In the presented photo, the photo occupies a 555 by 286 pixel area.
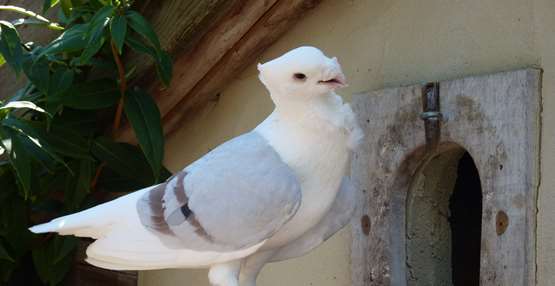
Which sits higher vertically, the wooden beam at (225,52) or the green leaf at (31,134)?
the wooden beam at (225,52)

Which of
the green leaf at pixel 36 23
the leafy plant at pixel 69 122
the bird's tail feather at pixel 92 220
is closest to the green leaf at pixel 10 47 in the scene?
the leafy plant at pixel 69 122

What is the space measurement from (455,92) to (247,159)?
526 mm

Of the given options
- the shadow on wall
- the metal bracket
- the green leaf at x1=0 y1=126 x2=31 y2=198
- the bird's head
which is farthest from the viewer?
the green leaf at x1=0 y1=126 x2=31 y2=198

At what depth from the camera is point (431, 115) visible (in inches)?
67.2

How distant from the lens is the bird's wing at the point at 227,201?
4.29 feet

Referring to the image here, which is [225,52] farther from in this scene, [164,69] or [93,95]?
[93,95]

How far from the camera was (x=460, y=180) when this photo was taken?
2025 millimetres

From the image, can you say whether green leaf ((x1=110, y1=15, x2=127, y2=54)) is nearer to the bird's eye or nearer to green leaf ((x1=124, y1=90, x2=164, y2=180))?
green leaf ((x1=124, y1=90, x2=164, y2=180))

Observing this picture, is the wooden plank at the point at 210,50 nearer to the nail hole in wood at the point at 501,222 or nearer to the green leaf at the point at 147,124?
the green leaf at the point at 147,124

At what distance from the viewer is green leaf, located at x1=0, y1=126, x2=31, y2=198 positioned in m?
1.94

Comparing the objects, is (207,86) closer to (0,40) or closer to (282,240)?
(0,40)

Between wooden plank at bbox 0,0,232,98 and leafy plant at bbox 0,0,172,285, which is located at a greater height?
wooden plank at bbox 0,0,232,98

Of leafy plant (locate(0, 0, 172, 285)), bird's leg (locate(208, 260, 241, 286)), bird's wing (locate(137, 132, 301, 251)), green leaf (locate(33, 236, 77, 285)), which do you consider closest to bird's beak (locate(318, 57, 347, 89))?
bird's wing (locate(137, 132, 301, 251))

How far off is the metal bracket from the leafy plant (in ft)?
2.02
